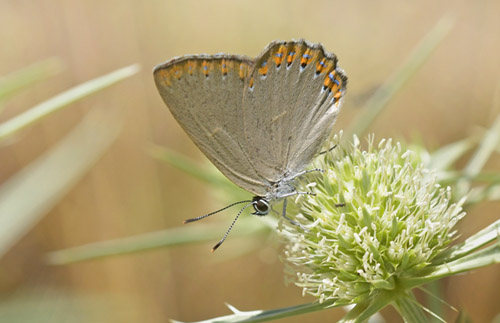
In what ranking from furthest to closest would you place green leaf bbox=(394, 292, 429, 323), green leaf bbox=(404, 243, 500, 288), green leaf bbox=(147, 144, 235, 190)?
green leaf bbox=(147, 144, 235, 190) → green leaf bbox=(394, 292, 429, 323) → green leaf bbox=(404, 243, 500, 288)

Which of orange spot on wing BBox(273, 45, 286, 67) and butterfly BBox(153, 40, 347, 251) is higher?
orange spot on wing BBox(273, 45, 286, 67)

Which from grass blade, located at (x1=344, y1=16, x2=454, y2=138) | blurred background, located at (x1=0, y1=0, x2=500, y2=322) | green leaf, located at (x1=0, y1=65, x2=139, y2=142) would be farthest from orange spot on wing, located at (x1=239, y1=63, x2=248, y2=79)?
blurred background, located at (x1=0, y1=0, x2=500, y2=322)

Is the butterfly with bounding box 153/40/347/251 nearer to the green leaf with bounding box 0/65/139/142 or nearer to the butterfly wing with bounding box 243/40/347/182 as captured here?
the butterfly wing with bounding box 243/40/347/182

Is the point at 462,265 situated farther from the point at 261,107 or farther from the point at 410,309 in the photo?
the point at 261,107

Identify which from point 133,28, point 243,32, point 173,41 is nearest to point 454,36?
point 243,32

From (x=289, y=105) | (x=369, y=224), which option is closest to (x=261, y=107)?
(x=289, y=105)

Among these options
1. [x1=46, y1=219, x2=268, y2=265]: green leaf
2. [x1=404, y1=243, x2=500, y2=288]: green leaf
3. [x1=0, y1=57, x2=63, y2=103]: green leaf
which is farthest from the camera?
[x1=46, y1=219, x2=268, y2=265]: green leaf
